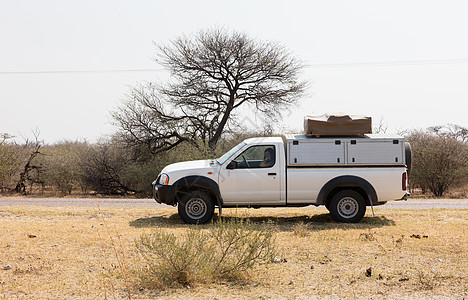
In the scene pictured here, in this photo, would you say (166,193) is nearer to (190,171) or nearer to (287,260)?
(190,171)

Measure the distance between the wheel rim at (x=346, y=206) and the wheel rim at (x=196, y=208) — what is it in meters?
3.25

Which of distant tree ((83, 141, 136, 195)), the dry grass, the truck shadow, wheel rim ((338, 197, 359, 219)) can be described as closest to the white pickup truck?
wheel rim ((338, 197, 359, 219))

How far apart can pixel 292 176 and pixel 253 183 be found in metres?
0.92

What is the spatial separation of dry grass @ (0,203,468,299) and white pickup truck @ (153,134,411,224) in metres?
0.68

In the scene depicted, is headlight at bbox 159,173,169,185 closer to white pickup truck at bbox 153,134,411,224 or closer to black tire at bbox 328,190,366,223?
white pickup truck at bbox 153,134,411,224

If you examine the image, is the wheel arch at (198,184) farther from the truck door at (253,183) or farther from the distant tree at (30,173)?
the distant tree at (30,173)

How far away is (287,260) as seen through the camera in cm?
798

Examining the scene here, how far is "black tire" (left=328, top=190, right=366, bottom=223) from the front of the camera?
1172 centimetres

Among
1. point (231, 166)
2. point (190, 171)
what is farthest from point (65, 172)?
point (231, 166)

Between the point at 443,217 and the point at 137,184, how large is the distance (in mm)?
21925

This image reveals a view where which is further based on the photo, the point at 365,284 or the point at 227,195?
the point at 227,195

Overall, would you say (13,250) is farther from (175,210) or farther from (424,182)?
(424,182)

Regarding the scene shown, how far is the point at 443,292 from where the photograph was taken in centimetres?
619

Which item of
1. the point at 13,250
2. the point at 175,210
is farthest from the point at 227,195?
the point at 13,250
